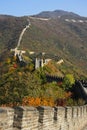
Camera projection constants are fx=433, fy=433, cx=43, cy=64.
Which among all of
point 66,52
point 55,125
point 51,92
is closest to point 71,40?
point 66,52

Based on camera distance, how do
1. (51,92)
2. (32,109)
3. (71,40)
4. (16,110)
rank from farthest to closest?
(71,40), (51,92), (32,109), (16,110)

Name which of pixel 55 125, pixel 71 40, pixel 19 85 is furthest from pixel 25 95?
pixel 71 40

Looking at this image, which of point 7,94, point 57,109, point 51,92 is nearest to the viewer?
point 57,109

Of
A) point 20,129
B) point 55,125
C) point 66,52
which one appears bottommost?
point 66,52

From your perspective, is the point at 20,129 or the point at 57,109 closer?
the point at 20,129

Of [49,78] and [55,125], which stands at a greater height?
[55,125]

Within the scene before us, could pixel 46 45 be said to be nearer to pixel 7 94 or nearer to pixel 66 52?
pixel 66 52
